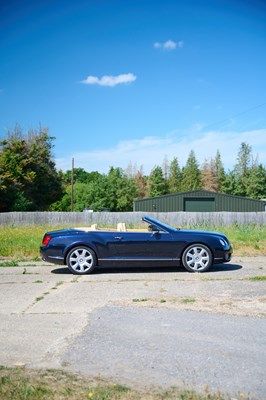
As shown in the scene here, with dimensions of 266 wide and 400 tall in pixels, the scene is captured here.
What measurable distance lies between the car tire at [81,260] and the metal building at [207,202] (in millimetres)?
45518

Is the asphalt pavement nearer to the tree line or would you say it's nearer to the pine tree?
the tree line

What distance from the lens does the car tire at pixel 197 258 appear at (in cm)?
1049

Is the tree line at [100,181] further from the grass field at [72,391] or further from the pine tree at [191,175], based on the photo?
the grass field at [72,391]

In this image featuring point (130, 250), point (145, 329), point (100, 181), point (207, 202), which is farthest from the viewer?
point (100, 181)

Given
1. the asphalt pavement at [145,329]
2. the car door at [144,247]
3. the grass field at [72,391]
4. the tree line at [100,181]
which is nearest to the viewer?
the grass field at [72,391]

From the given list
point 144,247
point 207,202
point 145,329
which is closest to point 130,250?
point 144,247

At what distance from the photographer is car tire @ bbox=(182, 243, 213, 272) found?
10.5 m

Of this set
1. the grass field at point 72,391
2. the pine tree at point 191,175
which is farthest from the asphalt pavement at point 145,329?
the pine tree at point 191,175

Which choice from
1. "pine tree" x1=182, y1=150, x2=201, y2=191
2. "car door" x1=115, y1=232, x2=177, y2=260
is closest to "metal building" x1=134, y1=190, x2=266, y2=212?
"pine tree" x1=182, y1=150, x2=201, y2=191

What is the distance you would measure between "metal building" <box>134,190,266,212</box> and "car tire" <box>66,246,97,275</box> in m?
45.5

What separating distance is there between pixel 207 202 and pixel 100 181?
3409 cm

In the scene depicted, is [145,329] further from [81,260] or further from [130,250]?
[81,260]

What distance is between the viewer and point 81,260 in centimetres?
1050

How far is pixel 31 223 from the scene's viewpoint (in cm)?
4428
